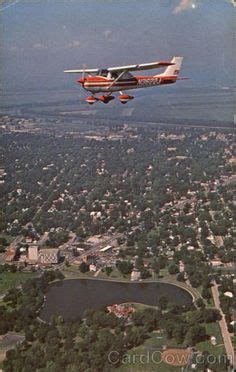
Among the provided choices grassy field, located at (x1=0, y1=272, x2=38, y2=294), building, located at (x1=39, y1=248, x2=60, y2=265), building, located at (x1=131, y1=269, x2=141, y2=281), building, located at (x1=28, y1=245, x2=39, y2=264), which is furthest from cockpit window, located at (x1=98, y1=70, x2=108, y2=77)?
building, located at (x1=28, y1=245, x2=39, y2=264)

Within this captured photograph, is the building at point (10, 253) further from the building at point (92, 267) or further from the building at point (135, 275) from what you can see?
the building at point (135, 275)

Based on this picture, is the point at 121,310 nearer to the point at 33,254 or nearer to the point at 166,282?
the point at 166,282

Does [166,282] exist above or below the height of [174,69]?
below

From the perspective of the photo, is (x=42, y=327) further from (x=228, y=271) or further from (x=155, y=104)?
(x=155, y=104)

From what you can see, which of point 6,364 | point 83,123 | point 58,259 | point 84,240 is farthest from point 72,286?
point 83,123

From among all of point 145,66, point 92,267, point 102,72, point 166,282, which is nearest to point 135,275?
point 166,282

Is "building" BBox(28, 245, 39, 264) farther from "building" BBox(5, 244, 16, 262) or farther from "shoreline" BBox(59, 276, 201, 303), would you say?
"shoreline" BBox(59, 276, 201, 303)

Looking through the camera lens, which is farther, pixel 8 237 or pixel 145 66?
pixel 8 237
